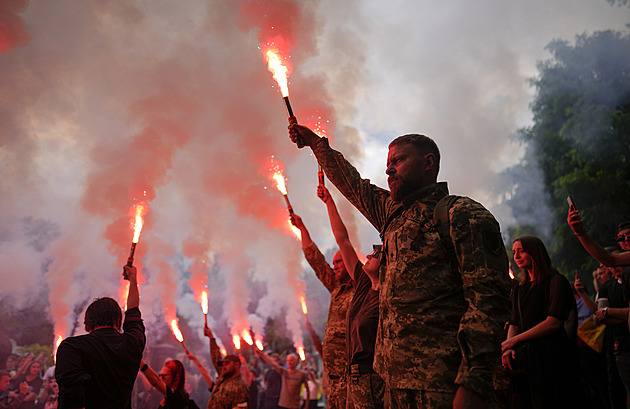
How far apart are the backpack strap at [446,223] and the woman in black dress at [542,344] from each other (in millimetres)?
2130

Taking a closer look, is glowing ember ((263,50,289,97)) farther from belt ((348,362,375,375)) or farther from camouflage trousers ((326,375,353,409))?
camouflage trousers ((326,375,353,409))

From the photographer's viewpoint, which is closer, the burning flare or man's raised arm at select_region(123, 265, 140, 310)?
man's raised arm at select_region(123, 265, 140, 310)

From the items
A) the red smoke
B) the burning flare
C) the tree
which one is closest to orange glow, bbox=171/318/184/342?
the burning flare

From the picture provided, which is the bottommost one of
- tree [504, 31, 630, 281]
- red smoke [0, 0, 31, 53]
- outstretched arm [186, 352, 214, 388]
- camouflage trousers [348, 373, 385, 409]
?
camouflage trousers [348, 373, 385, 409]

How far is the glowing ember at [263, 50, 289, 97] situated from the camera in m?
4.26

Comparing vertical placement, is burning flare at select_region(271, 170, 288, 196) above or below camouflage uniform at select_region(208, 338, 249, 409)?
above

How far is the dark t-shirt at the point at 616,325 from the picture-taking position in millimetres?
5086

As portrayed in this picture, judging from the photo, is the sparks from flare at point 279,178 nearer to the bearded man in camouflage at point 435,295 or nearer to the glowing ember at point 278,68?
the glowing ember at point 278,68

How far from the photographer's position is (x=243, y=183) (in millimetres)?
12812

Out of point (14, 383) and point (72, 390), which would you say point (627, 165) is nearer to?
point (72, 390)

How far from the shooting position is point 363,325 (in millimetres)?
3850

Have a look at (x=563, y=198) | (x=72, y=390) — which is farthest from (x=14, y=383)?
(x=563, y=198)

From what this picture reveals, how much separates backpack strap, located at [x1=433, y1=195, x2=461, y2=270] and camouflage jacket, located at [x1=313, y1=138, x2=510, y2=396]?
3 cm

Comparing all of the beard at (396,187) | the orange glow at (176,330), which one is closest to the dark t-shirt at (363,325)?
the beard at (396,187)
